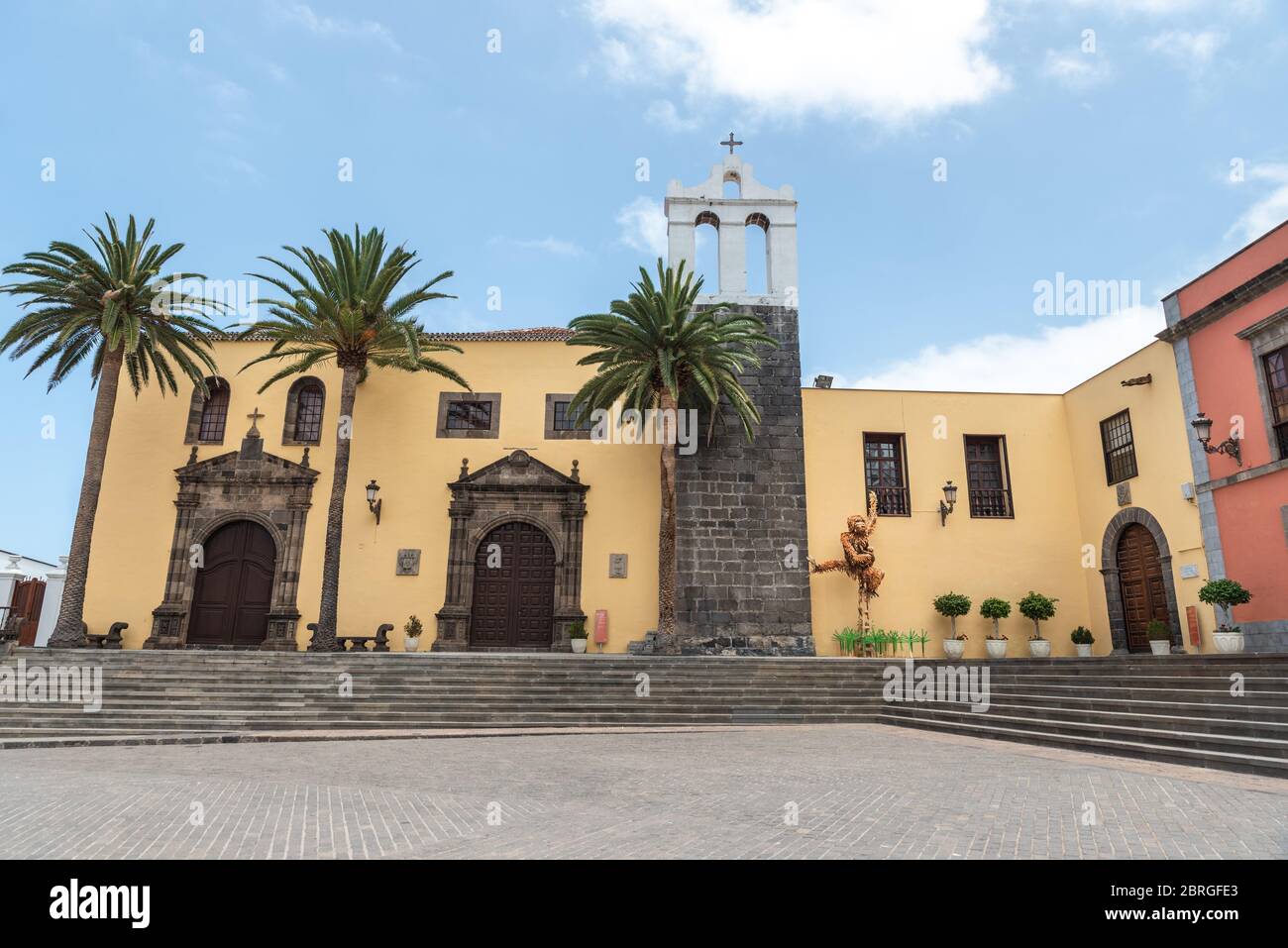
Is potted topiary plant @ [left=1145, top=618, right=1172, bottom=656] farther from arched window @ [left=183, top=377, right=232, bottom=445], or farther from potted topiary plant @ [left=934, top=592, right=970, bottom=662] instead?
arched window @ [left=183, top=377, right=232, bottom=445]

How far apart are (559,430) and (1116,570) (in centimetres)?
1328

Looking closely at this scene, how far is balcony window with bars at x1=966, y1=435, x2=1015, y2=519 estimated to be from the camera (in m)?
18.7

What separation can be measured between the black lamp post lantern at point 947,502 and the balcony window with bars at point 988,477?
65 centimetres

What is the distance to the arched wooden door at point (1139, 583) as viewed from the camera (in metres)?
15.6

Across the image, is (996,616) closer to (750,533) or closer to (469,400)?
(750,533)

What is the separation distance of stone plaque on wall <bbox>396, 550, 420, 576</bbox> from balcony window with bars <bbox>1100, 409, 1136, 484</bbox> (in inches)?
636

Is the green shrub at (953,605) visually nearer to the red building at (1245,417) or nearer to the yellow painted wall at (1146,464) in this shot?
the yellow painted wall at (1146,464)

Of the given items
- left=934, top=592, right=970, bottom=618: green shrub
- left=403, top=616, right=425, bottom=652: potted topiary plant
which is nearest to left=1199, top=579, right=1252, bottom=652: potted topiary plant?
left=934, top=592, right=970, bottom=618: green shrub

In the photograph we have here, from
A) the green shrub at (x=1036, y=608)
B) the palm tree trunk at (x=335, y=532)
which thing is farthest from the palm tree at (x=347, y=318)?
the green shrub at (x=1036, y=608)

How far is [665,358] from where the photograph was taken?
16.3m

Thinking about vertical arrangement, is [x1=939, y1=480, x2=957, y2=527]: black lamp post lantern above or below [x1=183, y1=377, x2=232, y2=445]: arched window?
below

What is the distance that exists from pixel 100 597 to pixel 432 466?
26.7 feet

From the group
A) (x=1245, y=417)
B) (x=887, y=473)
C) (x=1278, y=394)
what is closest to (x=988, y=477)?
(x=887, y=473)
